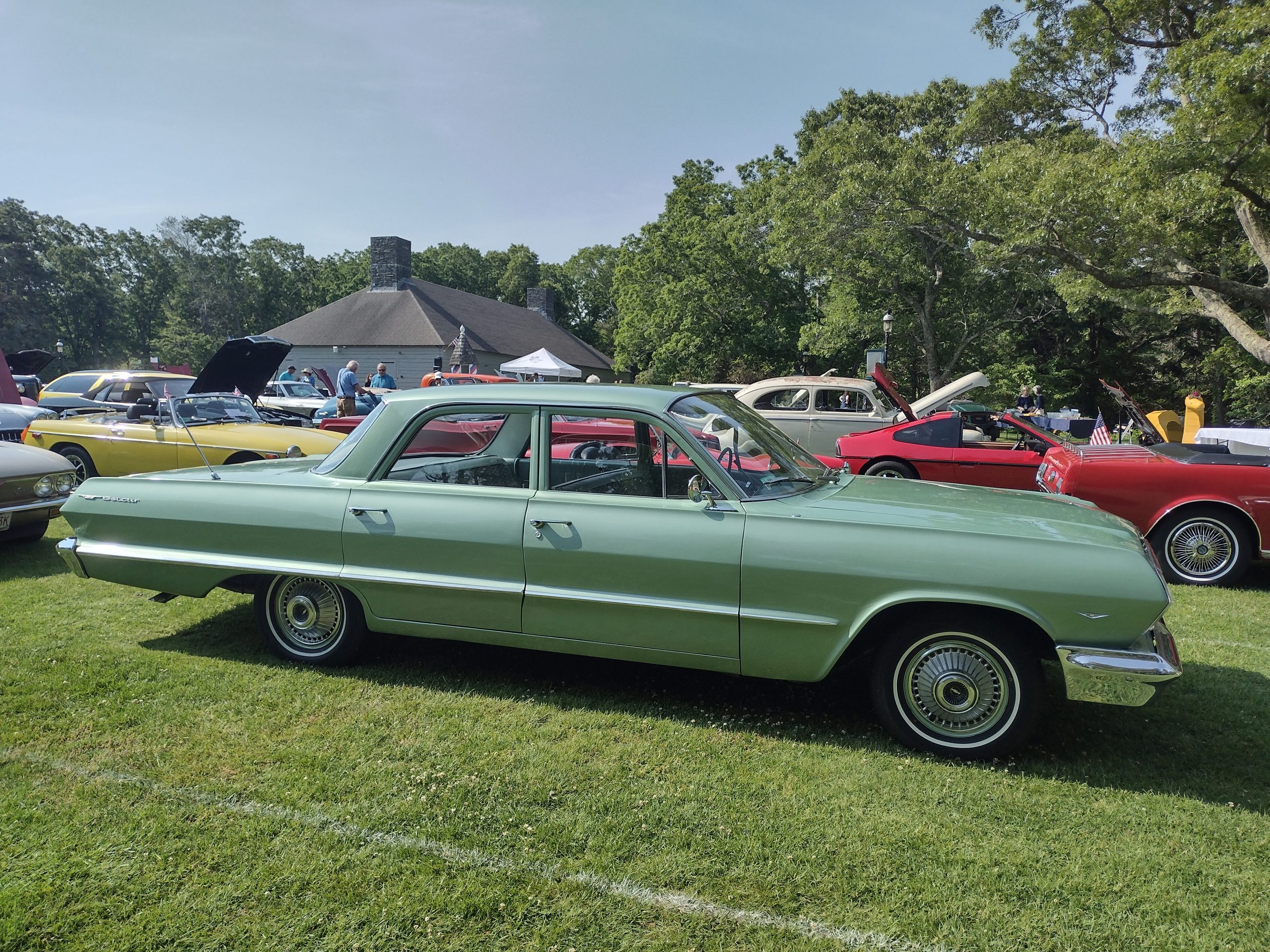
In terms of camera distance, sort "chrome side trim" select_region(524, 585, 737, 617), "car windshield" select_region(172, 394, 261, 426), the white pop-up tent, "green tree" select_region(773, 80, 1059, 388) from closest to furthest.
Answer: "chrome side trim" select_region(524, 585, 737, 617), "car windshield" select_region(172, 394, 261, 426), "green tree" select_region(773, 80, 1059, 388), the white pop-up tent

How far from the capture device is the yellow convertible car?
8.34 meters

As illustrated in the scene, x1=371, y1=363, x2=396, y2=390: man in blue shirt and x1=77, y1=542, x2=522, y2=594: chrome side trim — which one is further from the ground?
x1=371, y1=363, x2=396, y2=390: man in blue shirt

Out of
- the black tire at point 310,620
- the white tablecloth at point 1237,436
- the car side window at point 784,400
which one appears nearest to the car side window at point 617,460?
the black tire at point 310,620

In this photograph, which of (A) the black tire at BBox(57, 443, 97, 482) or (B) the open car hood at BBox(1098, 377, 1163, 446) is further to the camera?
(B) the open car hood at BBox(1098, 377, 1163, 446)

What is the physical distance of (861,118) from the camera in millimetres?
31672

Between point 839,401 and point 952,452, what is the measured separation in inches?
154

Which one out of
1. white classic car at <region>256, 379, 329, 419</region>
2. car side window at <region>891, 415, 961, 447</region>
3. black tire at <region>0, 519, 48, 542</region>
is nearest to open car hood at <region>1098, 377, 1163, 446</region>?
car side window at <region>891, 415, 961, 447</region>

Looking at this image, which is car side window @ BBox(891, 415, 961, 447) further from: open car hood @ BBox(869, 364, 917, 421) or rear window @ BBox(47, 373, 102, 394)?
rear window @ BBox(47, 373, 102, 394)

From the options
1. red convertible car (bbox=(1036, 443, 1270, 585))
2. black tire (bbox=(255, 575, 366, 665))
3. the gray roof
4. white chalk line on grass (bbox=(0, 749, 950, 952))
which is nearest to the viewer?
white chalk line on grass (bbox=(0, 749, 950, 952))

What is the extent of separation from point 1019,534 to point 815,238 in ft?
65.0

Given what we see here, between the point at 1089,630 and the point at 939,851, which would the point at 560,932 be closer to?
the point at 939,851

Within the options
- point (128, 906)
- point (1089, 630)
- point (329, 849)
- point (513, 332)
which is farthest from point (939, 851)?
point (513, 332)

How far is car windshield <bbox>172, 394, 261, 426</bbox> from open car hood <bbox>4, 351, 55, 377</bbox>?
12276 mm

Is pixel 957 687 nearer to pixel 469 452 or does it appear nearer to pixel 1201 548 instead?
pixel 469 452
